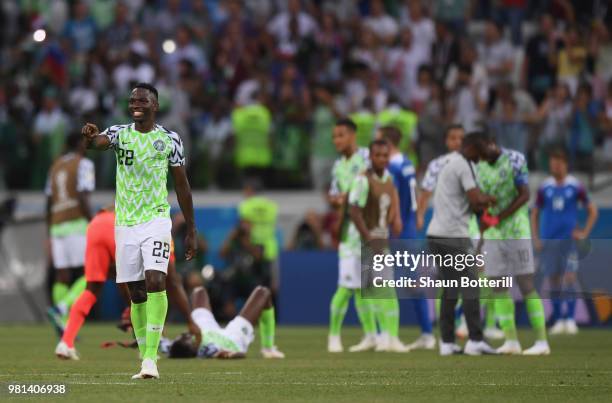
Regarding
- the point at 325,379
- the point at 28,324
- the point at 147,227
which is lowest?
the point at 28,324

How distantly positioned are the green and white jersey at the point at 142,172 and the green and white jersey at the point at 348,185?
17.4ft

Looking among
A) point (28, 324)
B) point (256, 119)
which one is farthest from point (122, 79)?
point (28, 324)

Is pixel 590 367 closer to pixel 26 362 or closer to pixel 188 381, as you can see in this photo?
pixel 188 381

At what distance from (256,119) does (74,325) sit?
10128 mm

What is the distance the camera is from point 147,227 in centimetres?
1174

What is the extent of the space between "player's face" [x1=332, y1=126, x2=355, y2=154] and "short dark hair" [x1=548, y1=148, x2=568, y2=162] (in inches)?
195

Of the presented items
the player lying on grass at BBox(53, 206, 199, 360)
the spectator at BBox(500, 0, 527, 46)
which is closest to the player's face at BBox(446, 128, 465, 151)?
the player lying on grass at BBox(53, 206, 199, 360)

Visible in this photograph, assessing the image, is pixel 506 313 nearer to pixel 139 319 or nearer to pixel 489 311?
pixel 489 311

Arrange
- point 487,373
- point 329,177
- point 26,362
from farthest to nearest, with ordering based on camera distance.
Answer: point 329,177, point 26,362, point 487,373

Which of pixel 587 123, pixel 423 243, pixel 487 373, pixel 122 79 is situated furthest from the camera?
pixel 122 79

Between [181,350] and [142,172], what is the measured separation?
3.57 metres

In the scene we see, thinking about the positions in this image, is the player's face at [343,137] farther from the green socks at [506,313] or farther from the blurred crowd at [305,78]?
the blurred crowd at [305,78]

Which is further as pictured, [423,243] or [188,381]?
[423,243]

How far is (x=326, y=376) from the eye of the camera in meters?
12.6
